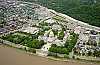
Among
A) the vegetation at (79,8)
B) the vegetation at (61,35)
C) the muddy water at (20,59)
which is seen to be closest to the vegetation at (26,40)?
the muddy water at (20,59)

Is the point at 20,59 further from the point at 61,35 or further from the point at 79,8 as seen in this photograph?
the point at 79,8

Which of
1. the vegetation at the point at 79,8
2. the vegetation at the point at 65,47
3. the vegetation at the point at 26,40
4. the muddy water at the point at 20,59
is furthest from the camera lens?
the vegetation at the point at 79,8

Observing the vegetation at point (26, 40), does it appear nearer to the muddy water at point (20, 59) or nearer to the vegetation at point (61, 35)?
the muddy water at point (20, 59)

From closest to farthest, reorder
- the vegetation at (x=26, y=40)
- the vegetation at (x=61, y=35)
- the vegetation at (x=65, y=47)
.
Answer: the vegetation at (x=65, y=47)
the vegetation at (x=26, y=40)
the vegetation at (x=61, y=35)

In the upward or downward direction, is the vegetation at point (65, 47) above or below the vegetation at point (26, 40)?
below

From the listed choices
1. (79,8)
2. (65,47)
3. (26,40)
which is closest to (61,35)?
(65,47)

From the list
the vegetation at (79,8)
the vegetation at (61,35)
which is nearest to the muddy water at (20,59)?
the vegetation at (61,35)

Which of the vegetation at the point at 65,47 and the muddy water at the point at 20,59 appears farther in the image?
the vegetation at the point at 65,47

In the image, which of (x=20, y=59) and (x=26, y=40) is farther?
(x=26, y=40)

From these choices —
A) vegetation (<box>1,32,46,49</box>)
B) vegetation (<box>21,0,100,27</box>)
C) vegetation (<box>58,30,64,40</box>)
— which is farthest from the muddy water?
vegetation (<box>21,0,100,27</box>)

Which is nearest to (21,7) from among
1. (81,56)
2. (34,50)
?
(34,50)

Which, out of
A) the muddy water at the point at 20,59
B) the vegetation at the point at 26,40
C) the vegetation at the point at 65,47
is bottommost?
the muddy water at the point at 20,59
